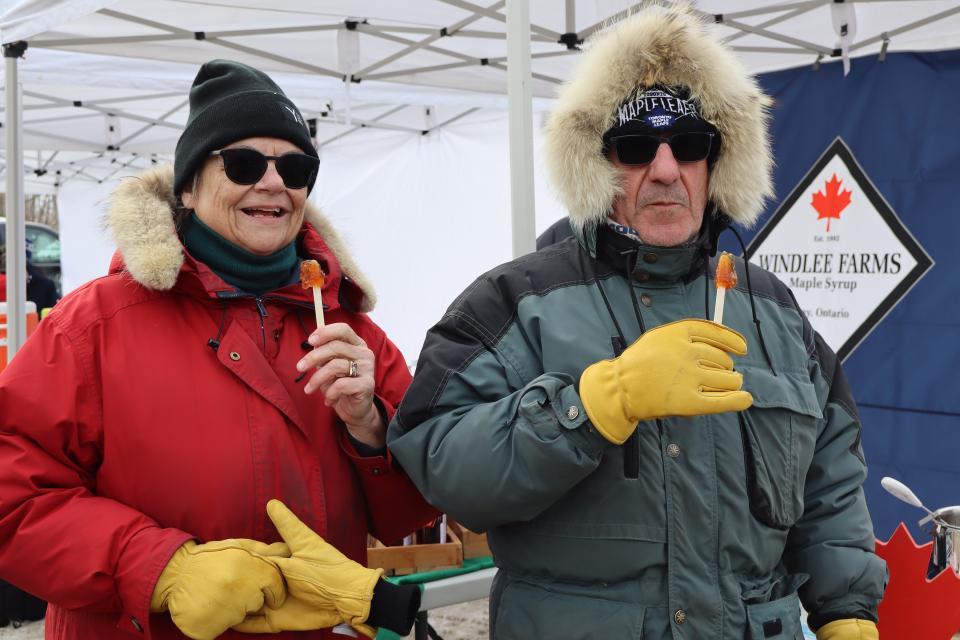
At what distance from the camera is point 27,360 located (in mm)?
1514

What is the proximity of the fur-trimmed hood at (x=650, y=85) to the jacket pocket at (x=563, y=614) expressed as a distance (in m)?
0.69

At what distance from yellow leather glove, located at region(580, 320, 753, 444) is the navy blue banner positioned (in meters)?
3.68

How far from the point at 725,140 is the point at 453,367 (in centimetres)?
74

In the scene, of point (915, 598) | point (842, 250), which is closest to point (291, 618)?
point (915, 598)

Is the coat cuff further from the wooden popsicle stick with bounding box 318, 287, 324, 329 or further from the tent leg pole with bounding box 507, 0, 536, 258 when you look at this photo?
the tent leg pole with bounding box 507, 0, 536, 258

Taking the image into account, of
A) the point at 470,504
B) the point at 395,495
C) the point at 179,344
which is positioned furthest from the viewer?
the point at 395,495

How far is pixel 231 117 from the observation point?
1690mm

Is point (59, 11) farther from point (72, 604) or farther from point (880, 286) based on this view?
point (880, 286)

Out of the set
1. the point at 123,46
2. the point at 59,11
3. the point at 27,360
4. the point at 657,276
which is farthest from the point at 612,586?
the point at 123,46

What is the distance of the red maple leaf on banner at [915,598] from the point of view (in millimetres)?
1756

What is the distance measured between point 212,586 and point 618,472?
728 millimetres

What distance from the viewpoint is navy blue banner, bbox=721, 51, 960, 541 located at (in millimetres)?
4352

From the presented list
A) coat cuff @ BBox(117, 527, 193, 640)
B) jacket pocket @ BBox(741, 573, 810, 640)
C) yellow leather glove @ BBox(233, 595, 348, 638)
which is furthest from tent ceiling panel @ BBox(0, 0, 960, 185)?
jacket pocket @ BBox(741, 573, 810, 640)

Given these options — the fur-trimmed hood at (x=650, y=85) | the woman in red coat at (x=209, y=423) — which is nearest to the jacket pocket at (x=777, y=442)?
the fur-trimmed hood at (x=650, y=85)
